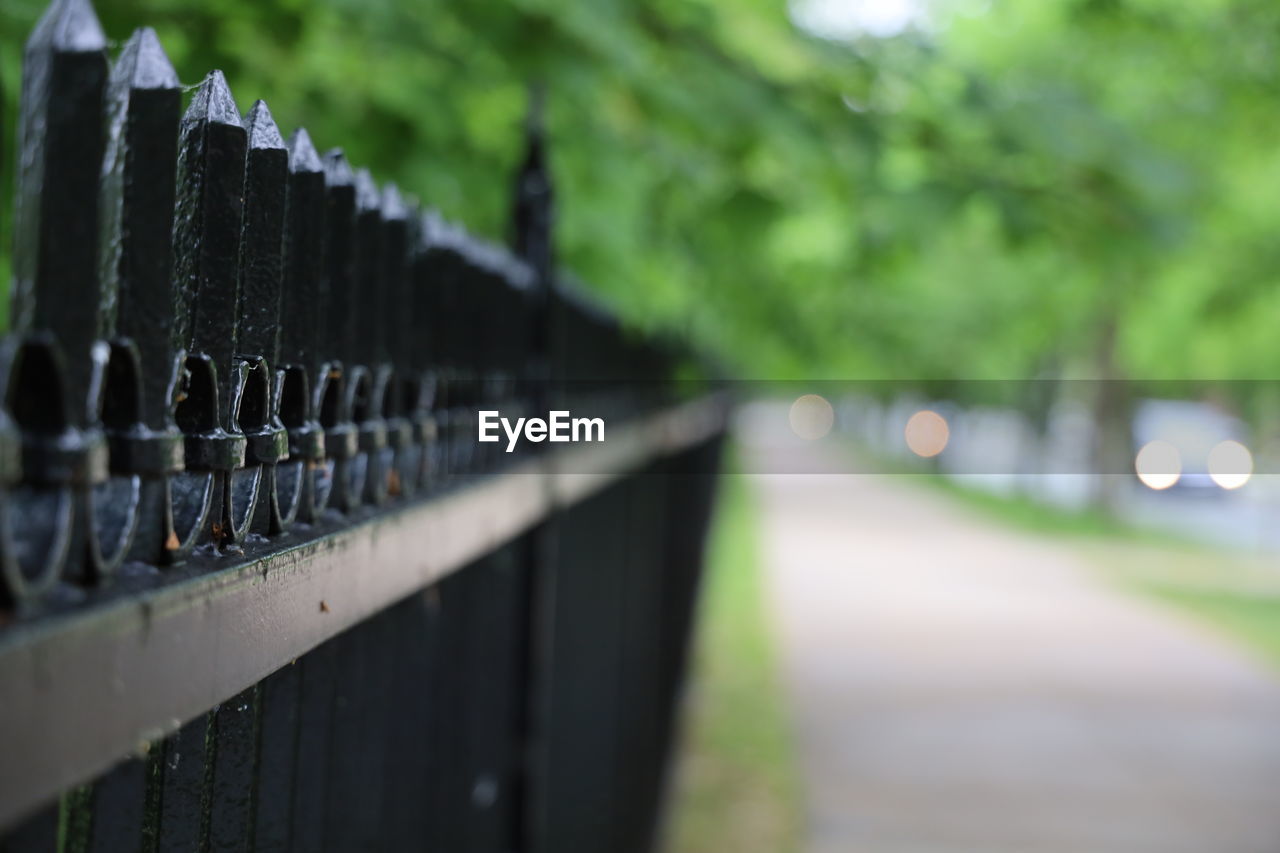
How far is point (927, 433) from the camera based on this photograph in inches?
1795

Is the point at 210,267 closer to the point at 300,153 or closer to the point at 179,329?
the point at 179,329

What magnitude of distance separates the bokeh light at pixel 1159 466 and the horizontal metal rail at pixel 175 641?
2973 cm

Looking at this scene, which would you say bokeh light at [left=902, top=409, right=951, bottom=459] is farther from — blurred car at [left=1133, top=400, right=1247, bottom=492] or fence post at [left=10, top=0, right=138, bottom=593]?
fence post at [left=10, top=0, right=138, bottom=593]

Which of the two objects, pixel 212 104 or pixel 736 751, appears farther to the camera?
pixel 736 751

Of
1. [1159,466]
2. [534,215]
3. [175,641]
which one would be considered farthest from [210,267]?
[1159,466]

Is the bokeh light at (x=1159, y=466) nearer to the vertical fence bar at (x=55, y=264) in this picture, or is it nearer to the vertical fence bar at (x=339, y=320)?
the vertical fence bar at (x=339, y=320)

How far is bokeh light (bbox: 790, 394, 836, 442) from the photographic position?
7763cm

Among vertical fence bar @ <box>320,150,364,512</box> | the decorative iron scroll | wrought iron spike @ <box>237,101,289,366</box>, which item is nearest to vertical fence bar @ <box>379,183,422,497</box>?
the decorative iron scroll

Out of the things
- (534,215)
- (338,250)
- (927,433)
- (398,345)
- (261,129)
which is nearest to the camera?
(261,129)

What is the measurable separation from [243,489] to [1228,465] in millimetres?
31305

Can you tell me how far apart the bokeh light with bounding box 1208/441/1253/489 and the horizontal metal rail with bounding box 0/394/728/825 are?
3036cm

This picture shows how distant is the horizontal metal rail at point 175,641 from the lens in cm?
67

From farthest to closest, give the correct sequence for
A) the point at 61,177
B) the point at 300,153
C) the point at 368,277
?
the point at 368,277, the point at 300,153, the point at 61,177

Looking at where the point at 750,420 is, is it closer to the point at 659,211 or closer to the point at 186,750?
the point at 659,211
